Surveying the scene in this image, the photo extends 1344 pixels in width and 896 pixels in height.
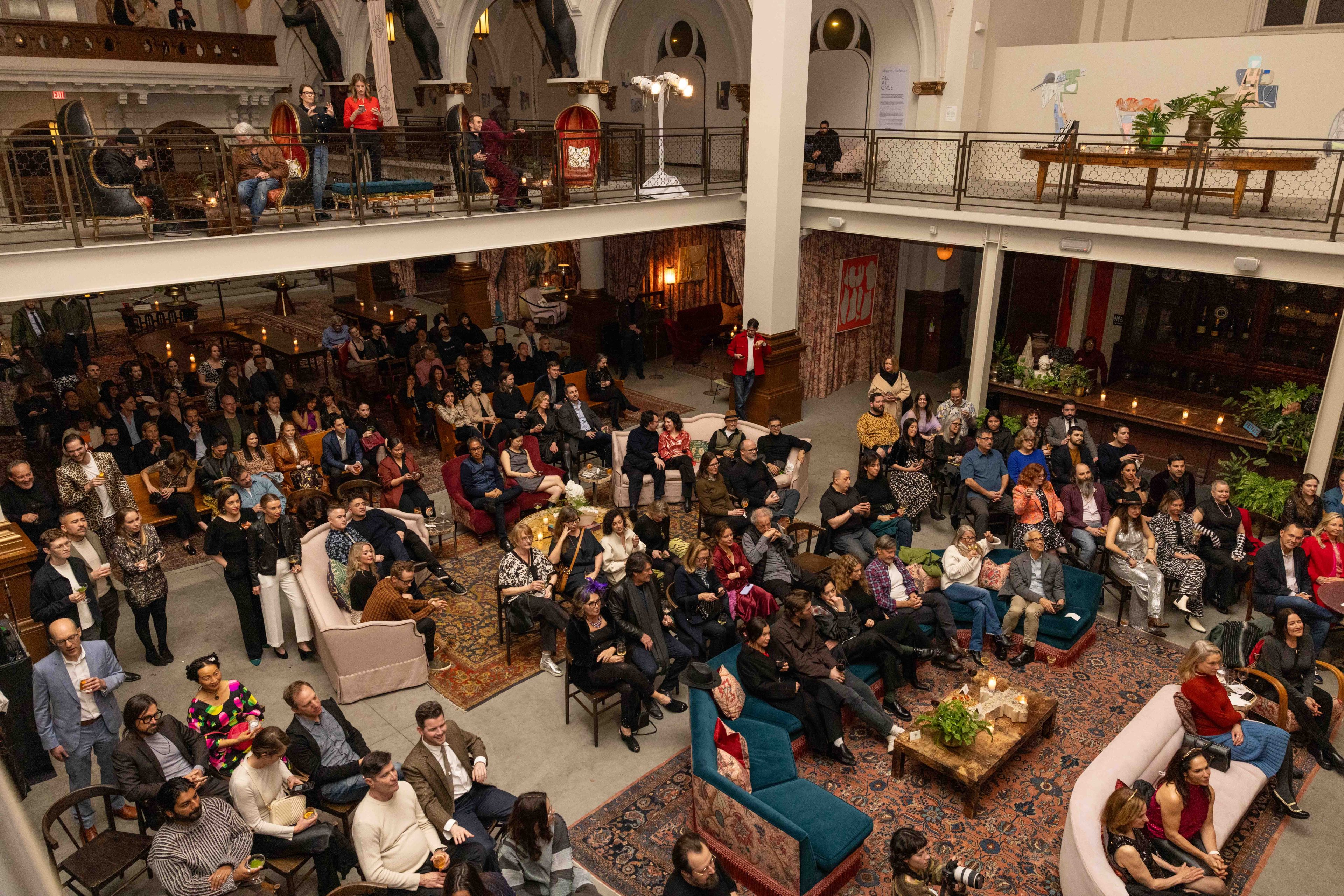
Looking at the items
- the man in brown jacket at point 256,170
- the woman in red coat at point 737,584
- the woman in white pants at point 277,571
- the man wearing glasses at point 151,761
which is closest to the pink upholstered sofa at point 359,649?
the woman in white pants at point 277,571

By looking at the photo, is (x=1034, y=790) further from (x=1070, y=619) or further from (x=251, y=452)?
(x=251, y=452)

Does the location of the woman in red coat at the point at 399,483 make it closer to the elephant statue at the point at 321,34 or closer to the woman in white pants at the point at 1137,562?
the woman in white pants at the point at 1137,562

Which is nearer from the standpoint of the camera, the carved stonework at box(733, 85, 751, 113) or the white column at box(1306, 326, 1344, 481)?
the white column at box(1306, 326, 1344, 481)

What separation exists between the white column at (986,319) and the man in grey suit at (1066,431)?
224 cm

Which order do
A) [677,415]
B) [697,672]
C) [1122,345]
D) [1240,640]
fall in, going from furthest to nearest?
[1122,345] < [677,415] < [1240,640] < [697,672]

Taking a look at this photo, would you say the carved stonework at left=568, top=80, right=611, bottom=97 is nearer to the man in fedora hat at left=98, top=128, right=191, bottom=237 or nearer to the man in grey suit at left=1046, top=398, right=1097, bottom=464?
the man in fedora hat at left=98, top=128, right=191, bottom=237

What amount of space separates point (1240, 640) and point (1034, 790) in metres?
2.30

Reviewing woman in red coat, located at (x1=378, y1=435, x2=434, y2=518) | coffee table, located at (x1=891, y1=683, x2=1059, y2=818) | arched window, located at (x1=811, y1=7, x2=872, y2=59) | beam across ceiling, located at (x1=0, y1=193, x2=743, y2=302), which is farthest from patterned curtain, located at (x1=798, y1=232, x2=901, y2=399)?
coffee table, located at (x1=891, y1=683, x2=1059, y2=818)

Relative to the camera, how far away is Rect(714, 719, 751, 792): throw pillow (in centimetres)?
612

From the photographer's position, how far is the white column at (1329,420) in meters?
10.6

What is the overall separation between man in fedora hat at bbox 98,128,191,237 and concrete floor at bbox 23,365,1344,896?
3909 mm

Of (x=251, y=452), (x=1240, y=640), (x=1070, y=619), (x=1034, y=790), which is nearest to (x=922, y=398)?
(x=1070, y=619)

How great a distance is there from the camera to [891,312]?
17.2 meters

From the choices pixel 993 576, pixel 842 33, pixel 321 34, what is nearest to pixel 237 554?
pixel 993 576
